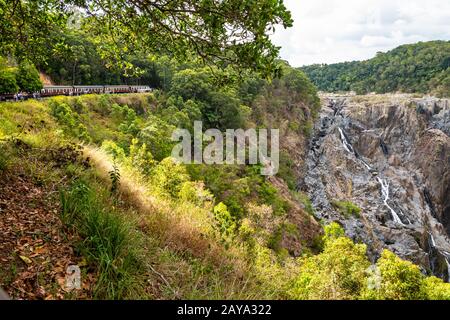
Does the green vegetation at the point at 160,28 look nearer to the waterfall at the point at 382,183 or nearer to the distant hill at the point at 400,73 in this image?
the waterfall at the point at 382,183

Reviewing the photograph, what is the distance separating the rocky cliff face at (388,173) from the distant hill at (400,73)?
2773cm

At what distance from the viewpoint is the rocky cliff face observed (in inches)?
1326

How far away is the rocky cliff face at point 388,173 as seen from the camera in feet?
111

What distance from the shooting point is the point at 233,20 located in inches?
173

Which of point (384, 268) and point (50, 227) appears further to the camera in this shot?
point (384, 268)

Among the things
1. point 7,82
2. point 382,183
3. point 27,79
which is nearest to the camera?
point 7,82

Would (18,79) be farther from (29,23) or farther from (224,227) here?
(224,227)

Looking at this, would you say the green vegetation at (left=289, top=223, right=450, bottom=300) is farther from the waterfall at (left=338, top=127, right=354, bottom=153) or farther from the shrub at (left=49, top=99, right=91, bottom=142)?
the waterfall at (left=338, top=127, right=354, bottom=153)

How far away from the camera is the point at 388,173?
47.0 metres

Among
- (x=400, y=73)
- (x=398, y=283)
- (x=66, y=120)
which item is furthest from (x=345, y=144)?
(x=400, y=73)

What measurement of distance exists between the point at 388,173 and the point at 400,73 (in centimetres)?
5696
